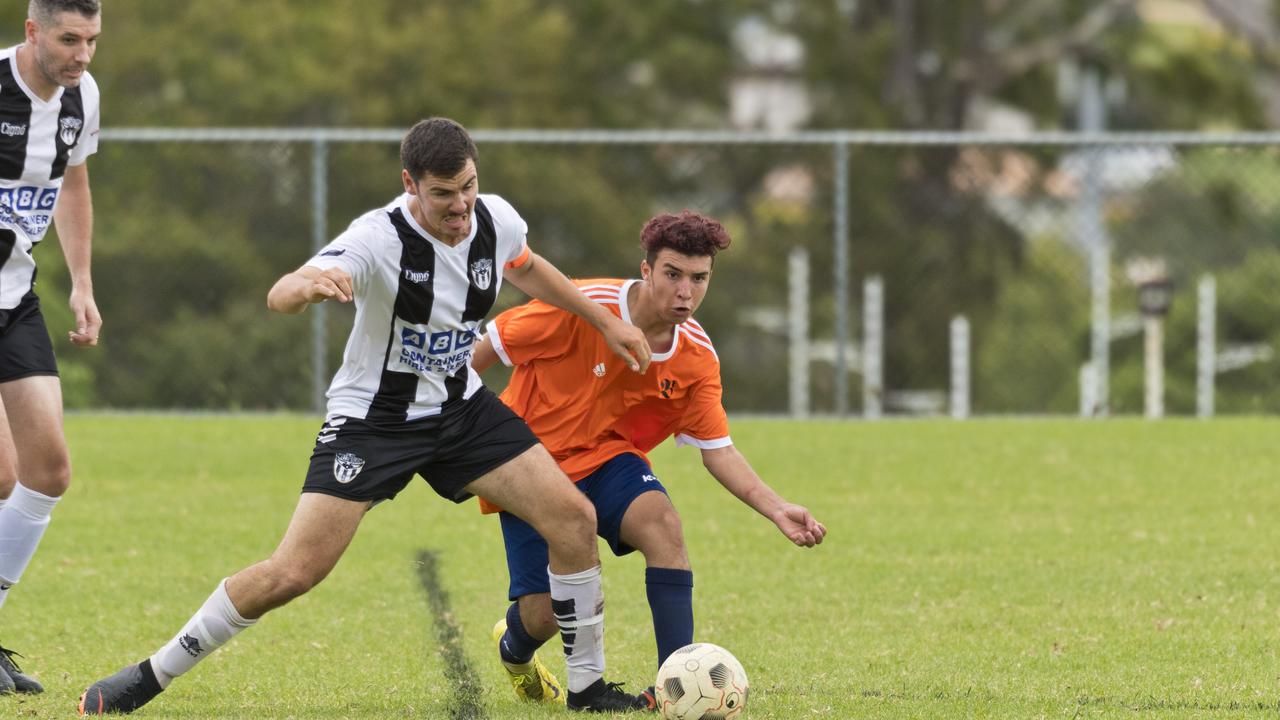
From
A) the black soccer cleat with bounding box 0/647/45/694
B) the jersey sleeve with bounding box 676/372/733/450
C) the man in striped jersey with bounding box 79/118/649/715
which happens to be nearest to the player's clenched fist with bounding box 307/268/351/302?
the man in striped jersey with bounding box 79/118/649/715

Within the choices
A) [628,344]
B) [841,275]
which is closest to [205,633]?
[628,344]

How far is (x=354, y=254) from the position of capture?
539cm

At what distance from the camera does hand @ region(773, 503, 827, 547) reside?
5.67 m

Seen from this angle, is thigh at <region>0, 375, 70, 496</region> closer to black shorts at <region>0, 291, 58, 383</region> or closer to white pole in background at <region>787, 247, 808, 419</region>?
black shorts at <region>0, 291, 58, 383</region>

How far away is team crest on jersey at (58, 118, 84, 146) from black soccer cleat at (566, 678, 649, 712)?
8.40 feet

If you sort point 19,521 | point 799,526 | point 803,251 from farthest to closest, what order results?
point 803,251, point 19,521, point 799,526

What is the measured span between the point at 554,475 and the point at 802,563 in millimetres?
3337

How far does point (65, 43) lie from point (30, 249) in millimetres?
731

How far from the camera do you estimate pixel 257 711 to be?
5.74 meters

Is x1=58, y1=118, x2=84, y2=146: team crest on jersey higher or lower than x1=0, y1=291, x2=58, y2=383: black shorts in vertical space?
higher

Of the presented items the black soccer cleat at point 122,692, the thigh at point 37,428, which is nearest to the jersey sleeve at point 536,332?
the thigh at point 37,428

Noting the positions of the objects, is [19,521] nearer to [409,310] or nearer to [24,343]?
[24,343]

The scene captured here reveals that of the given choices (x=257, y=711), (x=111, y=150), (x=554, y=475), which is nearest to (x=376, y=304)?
(x=554, y=475)

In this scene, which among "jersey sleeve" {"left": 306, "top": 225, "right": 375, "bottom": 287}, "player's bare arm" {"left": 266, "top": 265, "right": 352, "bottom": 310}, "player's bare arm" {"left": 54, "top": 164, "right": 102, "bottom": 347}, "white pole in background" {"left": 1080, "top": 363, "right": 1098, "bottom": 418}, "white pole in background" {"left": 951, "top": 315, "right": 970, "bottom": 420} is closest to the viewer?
"player's bare arm" {"left": 266, "top": 265, "right": 352, "bottom": 310}
